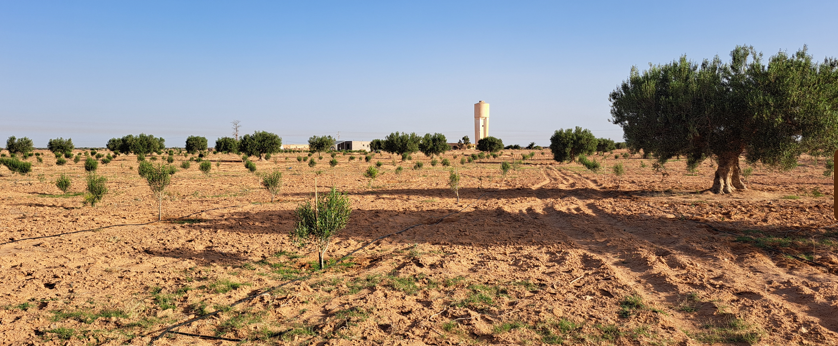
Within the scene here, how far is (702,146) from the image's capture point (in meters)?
20.0

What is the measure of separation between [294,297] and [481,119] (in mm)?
145594

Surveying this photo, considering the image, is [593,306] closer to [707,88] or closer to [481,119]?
[707,88]

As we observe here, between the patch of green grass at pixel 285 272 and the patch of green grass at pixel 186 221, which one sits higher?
the patch of green grass at pixel 186 221

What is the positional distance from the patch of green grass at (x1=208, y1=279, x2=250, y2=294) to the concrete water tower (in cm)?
14361

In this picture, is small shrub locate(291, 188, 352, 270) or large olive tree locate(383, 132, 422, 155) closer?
small shrub locate(291, 188, 352, 270)

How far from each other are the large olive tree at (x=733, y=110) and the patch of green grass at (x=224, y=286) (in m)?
19.0

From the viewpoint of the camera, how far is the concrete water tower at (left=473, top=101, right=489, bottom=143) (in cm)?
14925

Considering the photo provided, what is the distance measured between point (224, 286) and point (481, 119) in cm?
14526

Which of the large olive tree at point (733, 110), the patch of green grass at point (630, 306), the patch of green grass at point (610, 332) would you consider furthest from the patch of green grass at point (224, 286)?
the large olive tree at point (733, 110)

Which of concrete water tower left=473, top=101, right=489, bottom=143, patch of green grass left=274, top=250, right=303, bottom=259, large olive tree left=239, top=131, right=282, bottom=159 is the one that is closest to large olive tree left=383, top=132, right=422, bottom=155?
large olive tree left=239, top=131, right=282, bottom=159

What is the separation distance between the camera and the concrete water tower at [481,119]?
14925 cm

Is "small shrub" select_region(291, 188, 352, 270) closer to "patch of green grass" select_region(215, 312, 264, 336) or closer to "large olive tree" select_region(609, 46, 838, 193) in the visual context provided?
"patch of green grass" select_region(215, 312, 264, 336)

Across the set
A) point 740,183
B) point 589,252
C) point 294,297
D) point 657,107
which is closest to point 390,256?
point 294,297

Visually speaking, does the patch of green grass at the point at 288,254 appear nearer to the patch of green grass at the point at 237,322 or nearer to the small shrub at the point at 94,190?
the patch of green grass at the point at 237,322
